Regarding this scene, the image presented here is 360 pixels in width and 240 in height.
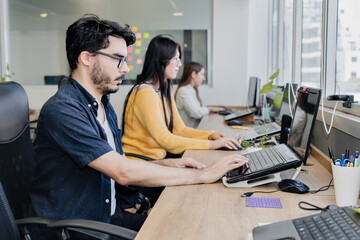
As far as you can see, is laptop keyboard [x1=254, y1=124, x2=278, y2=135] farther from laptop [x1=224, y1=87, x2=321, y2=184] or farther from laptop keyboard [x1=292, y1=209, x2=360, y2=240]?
laptop keyboard [x1=292, y1=209, x2=360, y2=240]

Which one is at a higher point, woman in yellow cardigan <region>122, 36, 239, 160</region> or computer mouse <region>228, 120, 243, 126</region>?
woman in yellow cardigan <region>122, 36, 239, 160</region>

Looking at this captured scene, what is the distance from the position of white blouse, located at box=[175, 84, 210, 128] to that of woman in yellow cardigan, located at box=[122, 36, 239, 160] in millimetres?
1706

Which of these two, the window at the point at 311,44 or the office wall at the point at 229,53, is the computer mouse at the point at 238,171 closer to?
the window at the point at 311,44

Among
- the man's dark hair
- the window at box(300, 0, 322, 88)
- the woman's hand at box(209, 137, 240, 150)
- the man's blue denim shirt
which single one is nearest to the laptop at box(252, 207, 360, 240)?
the man's blue denim shirt

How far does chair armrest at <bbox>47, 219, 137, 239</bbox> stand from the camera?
121 centimetres

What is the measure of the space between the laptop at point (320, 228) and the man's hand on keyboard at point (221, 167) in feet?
1.80

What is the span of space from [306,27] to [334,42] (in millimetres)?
962

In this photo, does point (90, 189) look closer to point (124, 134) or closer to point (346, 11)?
point (124, 134)

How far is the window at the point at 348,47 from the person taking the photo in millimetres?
2068

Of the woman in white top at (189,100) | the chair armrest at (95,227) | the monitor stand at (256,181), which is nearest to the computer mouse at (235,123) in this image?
the woman in white top at (189,100)

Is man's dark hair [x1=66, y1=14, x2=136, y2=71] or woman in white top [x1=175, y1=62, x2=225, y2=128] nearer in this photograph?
man's dark hair [x1=66, y1=14, x2=136, y2=71]

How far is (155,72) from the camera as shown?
2666mm

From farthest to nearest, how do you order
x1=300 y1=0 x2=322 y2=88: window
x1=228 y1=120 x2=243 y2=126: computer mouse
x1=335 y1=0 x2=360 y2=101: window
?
x1=228 y1=120 x2=243 y2=126: computer mouse, x1=300 y1=0 x2=322 y2=88: window, x1=335 y1=0 x2=360 y2=101: window

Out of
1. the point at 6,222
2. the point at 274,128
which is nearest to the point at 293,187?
the point at 6,222
